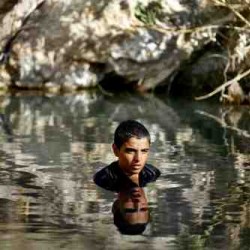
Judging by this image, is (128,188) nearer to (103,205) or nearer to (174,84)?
(103,205)

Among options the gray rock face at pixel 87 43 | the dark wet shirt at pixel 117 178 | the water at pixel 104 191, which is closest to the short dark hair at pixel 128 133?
the dark wet shirt at pixel 117 178

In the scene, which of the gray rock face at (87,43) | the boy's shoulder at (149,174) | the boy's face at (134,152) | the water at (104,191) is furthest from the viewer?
the gray rock face at (87,43)

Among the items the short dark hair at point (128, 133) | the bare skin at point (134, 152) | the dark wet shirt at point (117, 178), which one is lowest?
the dark wet shirt at point (117, 178)

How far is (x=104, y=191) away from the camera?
4.61 m

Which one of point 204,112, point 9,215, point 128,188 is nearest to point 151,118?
point 204,112

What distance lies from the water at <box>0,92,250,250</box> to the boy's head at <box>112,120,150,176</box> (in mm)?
173

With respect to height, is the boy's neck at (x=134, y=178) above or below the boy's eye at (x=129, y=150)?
below

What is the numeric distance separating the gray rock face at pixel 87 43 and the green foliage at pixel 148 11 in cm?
2

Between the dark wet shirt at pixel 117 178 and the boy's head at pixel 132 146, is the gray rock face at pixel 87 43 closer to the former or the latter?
the dark wet shirt at pixel 117 178

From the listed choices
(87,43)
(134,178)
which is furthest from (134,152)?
(87,43)

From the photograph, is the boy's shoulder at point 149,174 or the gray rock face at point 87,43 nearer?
the boy's shoulder at point 149,174

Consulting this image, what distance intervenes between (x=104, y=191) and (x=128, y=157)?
0.26 metres

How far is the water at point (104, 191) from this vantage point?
3.60 m

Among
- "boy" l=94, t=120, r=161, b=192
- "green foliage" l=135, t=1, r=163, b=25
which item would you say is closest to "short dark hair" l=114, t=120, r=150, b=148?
"boy" l=94, t=120, r=161, b=192
